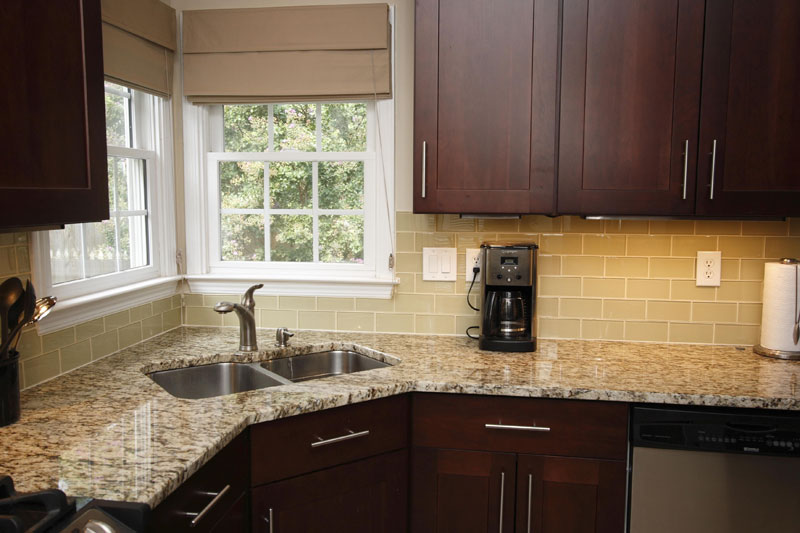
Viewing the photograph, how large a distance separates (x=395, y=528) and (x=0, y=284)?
132 cm

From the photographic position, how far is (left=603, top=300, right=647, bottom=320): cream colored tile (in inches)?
98.9

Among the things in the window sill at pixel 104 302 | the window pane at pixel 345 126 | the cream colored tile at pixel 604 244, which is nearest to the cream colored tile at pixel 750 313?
the cream colored tile at pixel 604 244

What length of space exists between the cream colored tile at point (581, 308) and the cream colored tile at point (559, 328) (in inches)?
1.1

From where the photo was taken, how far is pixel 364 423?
1938mm

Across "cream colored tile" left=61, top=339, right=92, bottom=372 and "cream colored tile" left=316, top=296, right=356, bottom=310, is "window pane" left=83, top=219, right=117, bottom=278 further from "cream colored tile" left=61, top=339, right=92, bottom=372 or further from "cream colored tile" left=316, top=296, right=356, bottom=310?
"cream colored tile" left=316, top=296, right=356, bottom=310

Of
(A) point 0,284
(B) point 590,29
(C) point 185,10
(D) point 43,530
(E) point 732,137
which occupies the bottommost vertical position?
(D) point 43,530

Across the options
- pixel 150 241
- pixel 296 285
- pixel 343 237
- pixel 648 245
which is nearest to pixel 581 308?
pixel 648 245

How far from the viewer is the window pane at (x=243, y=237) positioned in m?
2.74

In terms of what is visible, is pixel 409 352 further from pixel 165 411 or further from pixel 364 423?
pixel 165 411

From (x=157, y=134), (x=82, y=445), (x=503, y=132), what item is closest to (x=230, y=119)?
(x=157, y=134)

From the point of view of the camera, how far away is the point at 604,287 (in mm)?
2523

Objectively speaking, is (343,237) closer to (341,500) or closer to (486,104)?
(486,104)

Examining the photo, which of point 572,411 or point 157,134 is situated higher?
point 157,134

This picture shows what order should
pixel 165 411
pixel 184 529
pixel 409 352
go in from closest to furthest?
pixel 184 529
pixel 165 411
pixel 409 352
